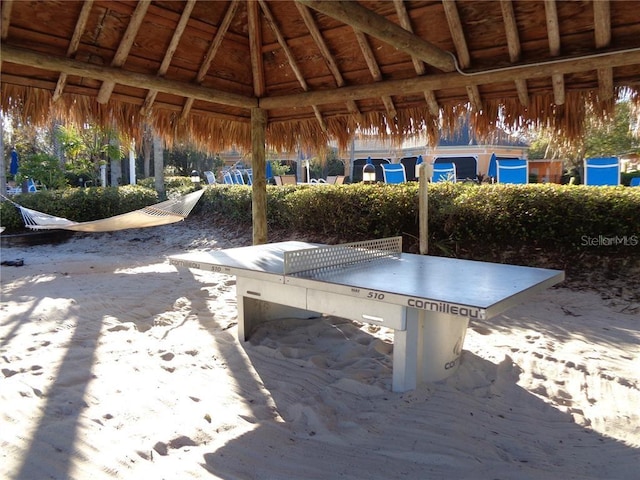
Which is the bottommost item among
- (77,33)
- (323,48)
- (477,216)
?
(477,216)

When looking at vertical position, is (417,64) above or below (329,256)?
above

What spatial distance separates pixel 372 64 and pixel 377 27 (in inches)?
64.2

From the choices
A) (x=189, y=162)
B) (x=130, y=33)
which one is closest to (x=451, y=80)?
(x=130, y=33)

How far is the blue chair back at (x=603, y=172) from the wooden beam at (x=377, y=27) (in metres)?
8.31

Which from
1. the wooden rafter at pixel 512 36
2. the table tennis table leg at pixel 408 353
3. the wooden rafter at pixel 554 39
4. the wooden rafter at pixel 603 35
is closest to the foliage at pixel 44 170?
the wooden rafter at pixel 512 36

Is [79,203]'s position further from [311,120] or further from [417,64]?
[417,64]

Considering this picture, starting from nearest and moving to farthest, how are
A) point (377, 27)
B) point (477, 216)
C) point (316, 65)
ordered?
point (377, 27) → point (316, 65) → point (477, 216)

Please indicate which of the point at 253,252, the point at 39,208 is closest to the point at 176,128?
the point at 253,252

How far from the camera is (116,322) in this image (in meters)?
4.31

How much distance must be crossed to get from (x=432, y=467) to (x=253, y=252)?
2605mm

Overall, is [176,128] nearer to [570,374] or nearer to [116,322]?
[116,322]

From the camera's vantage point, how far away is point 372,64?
16.3 feet

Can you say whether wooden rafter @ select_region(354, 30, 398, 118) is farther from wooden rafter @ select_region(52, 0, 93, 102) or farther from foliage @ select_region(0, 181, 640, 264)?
wooden rafter @ select_region(52, 0, 93, 102)

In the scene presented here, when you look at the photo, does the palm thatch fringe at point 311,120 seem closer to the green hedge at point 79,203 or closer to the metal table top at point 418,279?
the metal table top at point 418,279
